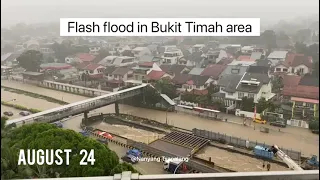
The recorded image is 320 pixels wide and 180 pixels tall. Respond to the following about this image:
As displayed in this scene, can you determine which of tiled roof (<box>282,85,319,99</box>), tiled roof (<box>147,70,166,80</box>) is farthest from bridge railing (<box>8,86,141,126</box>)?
tiled roof (<box>282,85,319,99</box>)

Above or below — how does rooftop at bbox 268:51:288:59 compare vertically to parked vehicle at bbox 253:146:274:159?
above

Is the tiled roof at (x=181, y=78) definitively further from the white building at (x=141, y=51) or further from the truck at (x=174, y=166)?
the truck at (x=174, y=166)

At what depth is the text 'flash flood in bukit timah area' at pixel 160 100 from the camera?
5.66 ft

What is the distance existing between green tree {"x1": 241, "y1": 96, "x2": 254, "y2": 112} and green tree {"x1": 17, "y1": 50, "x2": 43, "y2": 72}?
141 inches

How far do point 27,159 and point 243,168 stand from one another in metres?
1.80

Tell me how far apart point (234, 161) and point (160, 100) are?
1.70 metres

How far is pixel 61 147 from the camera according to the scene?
1721mm

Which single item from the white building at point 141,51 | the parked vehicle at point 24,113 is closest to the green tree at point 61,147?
the parked vehicle at point 24,113

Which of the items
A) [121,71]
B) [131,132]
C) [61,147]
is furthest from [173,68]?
[61,147]

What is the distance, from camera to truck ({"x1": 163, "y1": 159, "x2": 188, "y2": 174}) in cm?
235

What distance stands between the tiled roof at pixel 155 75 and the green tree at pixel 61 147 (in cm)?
309

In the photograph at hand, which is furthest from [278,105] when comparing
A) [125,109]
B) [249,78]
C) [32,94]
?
Answer: [32,94]

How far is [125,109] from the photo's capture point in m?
4.20

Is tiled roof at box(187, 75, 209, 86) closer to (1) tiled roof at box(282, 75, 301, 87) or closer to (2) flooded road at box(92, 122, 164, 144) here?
(1) tiled roof at box(282, 75, 301, 87)
